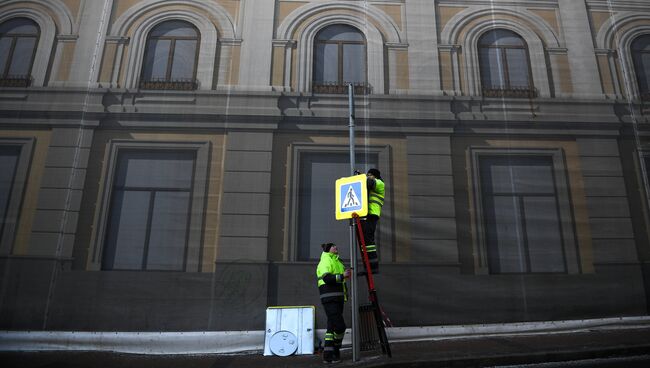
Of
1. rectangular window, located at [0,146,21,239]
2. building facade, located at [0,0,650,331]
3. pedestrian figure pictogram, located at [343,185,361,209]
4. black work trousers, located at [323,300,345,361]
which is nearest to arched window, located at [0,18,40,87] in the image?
building facade, located at [0,0,650,331]

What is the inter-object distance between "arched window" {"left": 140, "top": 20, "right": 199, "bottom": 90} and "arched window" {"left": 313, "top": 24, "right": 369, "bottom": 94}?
6.77 feet

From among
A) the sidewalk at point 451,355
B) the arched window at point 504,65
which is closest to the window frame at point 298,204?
the sidewalk at point 451,355

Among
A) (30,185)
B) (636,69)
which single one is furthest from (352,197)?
(636,69)

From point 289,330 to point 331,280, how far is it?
115cm

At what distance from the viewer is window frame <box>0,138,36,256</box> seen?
19.2 feet

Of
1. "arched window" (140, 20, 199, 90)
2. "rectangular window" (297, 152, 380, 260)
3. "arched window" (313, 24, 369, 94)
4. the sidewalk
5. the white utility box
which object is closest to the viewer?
the sidewalk

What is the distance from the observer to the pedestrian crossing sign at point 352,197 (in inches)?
181

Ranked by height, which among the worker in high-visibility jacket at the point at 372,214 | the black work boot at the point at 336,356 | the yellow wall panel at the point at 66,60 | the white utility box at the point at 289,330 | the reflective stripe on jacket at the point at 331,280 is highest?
the yellow wall panel at the point at 66,60

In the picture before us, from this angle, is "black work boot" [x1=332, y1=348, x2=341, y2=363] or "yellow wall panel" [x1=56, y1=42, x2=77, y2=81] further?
"yellow wall panel" [x1=56, y1=42, x2=77, y2=81]

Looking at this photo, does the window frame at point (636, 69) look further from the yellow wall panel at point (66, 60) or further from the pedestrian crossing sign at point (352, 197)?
the yellow wall panel at point (66, 60)

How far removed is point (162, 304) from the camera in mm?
5805

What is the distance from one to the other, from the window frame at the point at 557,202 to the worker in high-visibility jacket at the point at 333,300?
2.38 meters

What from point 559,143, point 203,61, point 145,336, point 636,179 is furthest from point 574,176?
point 145,336

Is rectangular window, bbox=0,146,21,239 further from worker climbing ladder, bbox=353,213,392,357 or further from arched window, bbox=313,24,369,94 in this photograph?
worker climbing ladder, bbox=353,213,392,357
